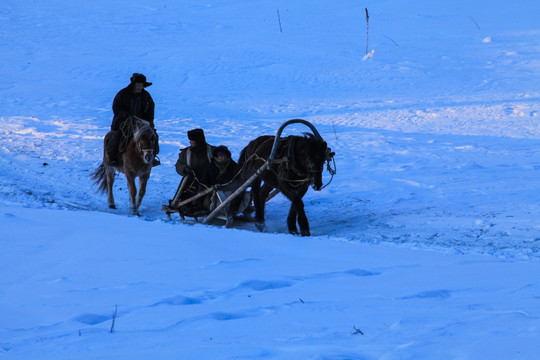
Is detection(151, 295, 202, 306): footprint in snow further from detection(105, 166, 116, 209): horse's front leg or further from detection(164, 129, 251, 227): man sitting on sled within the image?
detection(105, 166, 116, 209): horse's front leg

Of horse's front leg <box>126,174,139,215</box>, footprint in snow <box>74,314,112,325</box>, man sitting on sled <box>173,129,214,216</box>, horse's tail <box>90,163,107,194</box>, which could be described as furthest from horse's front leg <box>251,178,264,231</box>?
footprint in snow <box>74,314,112,325</box>

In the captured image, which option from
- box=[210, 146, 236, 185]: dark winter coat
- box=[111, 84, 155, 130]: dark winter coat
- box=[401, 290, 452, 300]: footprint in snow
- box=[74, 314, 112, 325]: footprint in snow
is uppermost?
box=[111, 84, 155, 130]: dark winter coat

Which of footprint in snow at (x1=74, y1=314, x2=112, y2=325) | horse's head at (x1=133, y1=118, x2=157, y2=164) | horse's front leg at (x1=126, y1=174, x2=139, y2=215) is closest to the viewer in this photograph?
footprint in snow at (x1=74, y1=314, x2=112, y2=325)

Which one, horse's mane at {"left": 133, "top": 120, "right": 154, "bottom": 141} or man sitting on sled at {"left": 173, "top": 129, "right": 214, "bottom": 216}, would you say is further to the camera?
horse's mane at {"left": 133, "top": 120, "right": 154, "bottom": 141}

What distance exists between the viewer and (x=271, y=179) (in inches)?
362

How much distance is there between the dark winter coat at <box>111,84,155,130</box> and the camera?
11.1 m

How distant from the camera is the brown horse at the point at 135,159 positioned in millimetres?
10656

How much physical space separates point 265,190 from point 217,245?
3.24 m

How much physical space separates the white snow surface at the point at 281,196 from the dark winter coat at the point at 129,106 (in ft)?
4.44

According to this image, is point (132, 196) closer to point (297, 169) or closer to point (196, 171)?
point (196, 171)

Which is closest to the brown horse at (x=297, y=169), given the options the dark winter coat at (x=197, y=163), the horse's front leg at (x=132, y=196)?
the dark winter coat at (x=197, y=163)

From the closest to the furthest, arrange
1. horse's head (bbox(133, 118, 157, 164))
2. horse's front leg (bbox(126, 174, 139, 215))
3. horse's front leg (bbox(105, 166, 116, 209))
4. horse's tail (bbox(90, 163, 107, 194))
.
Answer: horse's head (bbox(133, 118, 157, 164)), horse's front leg (bbox(126, 174, 139, 215)), horse's front leg (bbox(105, 166, 116, 209)), horse's tail (bbox(90, 163, 107, 194))

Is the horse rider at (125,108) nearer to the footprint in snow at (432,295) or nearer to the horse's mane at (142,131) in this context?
the horse's mane at (142,131)

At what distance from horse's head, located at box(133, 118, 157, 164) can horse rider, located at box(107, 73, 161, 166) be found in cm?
26
